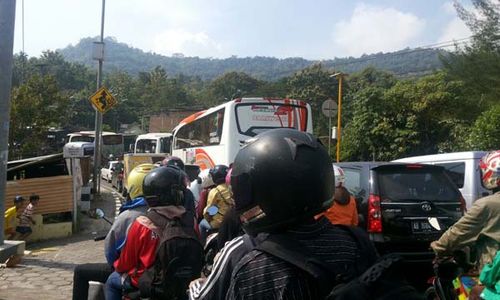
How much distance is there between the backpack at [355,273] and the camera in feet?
4.66

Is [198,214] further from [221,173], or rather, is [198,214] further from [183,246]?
[183,246]

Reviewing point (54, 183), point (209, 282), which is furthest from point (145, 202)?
point (54, 183)

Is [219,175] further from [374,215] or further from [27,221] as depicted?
[27,221]

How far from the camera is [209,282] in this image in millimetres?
1805

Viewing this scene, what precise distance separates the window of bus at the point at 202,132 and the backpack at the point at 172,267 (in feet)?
37.7

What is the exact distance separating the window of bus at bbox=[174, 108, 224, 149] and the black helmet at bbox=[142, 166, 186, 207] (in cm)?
1103

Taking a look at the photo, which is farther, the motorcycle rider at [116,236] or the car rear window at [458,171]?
the car rear window at [458,171]

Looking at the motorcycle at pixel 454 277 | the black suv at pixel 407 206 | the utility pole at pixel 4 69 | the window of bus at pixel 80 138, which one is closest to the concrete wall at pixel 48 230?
the utility pole at pixel 4 69

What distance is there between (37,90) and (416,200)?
26264mm

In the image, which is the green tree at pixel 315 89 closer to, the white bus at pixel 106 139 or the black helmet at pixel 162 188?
the white bus at pixel 106 139

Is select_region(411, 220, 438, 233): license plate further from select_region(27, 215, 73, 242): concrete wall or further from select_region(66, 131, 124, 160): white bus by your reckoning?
select_region(66, 131, 124, 160): white bus

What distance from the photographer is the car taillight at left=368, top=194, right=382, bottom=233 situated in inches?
271

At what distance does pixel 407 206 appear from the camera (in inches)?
271

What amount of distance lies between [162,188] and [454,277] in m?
2.53
